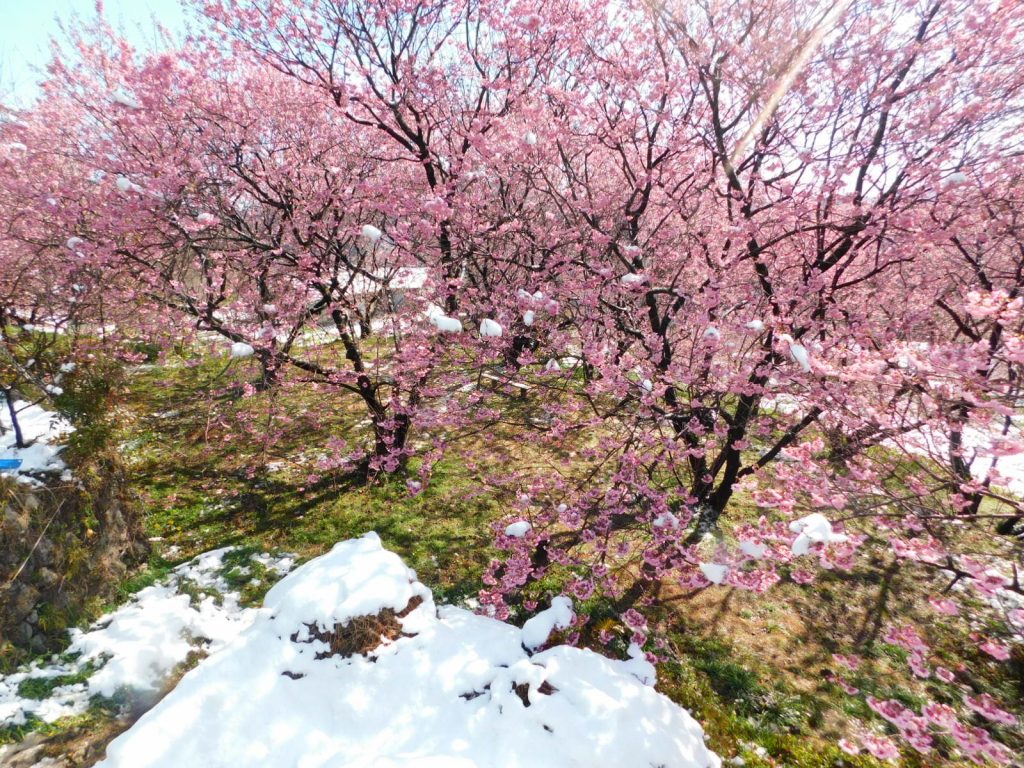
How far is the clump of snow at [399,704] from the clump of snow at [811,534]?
6.59ft

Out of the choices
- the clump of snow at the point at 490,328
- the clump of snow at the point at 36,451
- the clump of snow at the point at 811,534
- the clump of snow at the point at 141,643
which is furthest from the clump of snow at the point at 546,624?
the clump of snow at the point at 36,451

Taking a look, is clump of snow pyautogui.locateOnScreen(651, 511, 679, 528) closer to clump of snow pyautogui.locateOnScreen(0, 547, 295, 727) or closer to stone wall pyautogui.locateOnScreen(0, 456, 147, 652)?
clump of snow pyautogui.locateOnScreen(0, 547, 295, 727)

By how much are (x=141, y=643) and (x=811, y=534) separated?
6538 mm

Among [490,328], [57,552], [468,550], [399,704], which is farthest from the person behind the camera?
[468,550]

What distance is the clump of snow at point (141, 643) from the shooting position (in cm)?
418

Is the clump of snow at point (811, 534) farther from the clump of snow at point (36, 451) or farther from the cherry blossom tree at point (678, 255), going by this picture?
the clump of snow at point (36, 451)

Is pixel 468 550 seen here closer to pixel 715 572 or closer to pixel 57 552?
pixel 715 572

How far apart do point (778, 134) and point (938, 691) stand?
→ 6818 mm

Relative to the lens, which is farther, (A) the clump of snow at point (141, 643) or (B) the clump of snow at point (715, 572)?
(B) the clump of snow at point (715, 572)

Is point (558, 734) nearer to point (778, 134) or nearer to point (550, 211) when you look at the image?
point (778, 134)

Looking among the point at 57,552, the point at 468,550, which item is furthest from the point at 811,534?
the point at 57,552

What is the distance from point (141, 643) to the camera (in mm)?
4711

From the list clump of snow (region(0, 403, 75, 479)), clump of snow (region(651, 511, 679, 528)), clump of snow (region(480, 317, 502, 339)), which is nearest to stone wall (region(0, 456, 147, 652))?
clump of snow (region(0, 403, 75, 479))

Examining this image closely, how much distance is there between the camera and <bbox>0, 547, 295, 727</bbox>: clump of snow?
4180 millimetres
